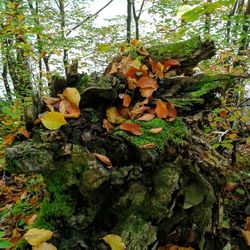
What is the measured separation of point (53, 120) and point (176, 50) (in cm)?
133

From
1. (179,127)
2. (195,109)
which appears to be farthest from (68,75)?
(195,109)

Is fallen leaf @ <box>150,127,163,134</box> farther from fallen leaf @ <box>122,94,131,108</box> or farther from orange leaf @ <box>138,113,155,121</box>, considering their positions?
fallen leaf @ <box>122,94,131,108</box>

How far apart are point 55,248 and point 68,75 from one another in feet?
3.78

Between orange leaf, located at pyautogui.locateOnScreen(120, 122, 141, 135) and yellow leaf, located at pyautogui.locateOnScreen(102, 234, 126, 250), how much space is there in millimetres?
647

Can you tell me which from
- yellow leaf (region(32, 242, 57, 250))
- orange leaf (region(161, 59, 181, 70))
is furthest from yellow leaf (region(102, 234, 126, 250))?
orange leaf (region(161, 59, 181, 70))

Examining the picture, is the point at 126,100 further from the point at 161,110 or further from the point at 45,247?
the point at 45,247

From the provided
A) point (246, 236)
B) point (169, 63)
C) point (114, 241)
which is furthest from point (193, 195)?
point (169, 63)

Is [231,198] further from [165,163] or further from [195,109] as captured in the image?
[165,163]

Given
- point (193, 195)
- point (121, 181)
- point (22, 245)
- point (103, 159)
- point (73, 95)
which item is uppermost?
point (73, 95)

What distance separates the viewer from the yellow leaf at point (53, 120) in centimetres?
173

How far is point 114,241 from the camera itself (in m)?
1.70

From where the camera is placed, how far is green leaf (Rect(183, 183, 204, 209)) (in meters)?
1.90

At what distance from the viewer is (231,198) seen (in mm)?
2812

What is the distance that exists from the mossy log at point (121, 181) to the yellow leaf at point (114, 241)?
2.5 inches
